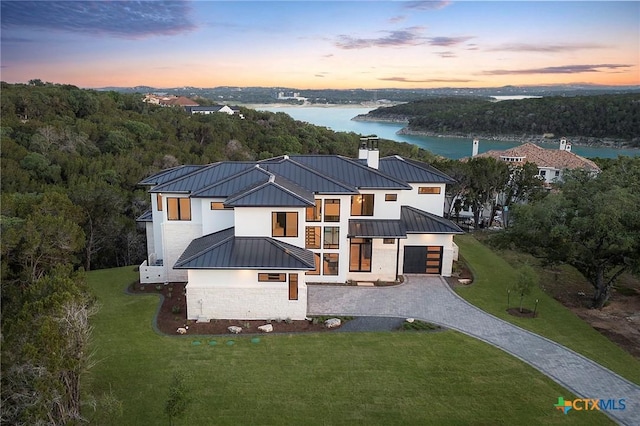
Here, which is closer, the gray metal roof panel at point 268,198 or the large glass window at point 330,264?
the gray metal roof panel at point 268,198

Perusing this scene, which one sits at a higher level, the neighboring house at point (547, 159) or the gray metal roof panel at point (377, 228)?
the neighboring house at point (547, 159)

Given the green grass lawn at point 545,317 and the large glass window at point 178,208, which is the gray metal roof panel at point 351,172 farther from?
the large glass window at point 178,208

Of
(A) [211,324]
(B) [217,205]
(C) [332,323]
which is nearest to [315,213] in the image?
(B) [217,205]

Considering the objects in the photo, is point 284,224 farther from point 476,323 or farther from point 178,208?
point 476,323

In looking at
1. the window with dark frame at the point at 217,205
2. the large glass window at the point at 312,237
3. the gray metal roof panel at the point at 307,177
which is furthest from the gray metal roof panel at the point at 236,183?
the large glass window at the point at 312,237

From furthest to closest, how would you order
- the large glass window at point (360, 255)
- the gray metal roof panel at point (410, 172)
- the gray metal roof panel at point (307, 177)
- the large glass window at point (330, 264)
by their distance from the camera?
the gray metal roof panel at point (410, 172) → the large glass window at point (360, 255) → the large glass window at point (330, 264) → the gray metal roof panel at point (307, 177)

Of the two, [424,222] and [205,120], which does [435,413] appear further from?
[205,120]
